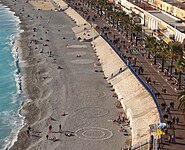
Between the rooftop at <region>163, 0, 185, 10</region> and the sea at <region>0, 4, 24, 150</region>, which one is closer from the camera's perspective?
the sea at <region>0, 4, 24, 150</region>

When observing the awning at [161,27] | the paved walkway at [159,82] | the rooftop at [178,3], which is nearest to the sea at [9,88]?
the paved walkway at [159,82]

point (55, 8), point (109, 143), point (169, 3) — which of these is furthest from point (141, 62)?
point (55, 8)

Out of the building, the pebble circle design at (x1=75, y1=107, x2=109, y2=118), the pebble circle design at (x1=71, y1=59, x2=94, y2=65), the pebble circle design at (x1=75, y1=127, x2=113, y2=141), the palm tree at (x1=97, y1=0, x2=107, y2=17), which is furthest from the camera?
the palm tree at (x1=97, y1=0, x2=107, y2=17)

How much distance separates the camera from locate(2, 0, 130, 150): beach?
5916 centimetres

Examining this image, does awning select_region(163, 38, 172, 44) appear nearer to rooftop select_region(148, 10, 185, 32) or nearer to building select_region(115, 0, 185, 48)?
building select_region(115, 0, 185, 48)

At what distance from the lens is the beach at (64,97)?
2329 inches

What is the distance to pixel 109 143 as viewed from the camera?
5753cm

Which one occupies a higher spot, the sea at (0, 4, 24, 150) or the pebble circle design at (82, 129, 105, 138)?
the pebble circle design at (82, 129, 105, 138)

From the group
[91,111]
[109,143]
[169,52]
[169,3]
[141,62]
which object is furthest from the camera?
[169,3]

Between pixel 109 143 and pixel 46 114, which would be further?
pixel 46 114

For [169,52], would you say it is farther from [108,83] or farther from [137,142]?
[137,142]

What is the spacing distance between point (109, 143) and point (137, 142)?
4347 mm

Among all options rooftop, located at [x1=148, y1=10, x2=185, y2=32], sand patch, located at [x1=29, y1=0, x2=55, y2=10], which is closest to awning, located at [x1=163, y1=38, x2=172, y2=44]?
rooftop, located at [x1=148, y1=10, x2=185, y2=32]

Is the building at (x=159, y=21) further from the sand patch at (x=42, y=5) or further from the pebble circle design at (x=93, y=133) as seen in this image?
the sand patch at (x=42, y=5)
